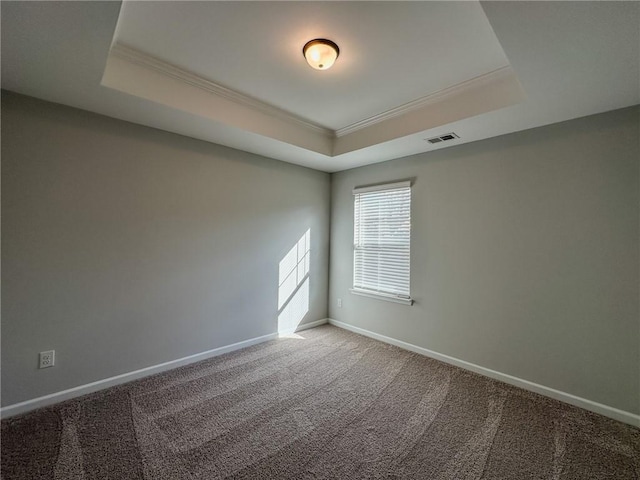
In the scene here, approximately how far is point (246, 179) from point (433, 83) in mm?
2238

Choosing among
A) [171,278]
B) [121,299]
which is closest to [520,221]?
[171,278]

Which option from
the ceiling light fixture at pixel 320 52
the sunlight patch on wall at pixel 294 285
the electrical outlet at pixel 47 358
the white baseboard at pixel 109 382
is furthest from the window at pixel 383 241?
the electrical outlet at pixel 47 358

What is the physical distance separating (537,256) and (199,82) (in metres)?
3.40

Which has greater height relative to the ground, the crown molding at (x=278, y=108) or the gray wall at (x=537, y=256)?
the crown molding at (x=278, y=108)

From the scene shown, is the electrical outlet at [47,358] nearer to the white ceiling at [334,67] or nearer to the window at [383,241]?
the white ceiling at [334,67]

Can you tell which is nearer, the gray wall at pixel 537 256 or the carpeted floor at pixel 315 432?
the carpeted floor at pixel 315 432

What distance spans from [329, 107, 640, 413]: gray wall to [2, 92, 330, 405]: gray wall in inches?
80.2

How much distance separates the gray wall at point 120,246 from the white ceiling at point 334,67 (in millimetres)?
320

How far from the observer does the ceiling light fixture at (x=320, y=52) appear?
1865 millimetres

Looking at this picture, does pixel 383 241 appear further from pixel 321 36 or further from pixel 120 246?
pixel 120 246

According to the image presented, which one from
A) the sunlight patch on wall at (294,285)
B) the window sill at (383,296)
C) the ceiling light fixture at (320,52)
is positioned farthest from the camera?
the sunlight patch on wall at (294,285)

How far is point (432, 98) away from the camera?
2562mm

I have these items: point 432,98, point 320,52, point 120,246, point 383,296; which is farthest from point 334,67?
point 383,296

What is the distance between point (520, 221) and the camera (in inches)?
104
